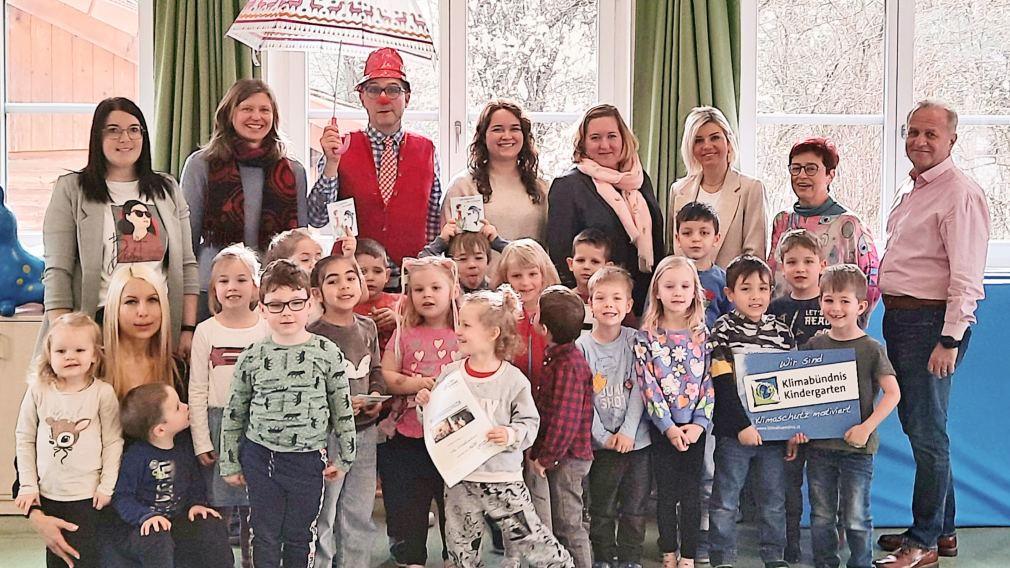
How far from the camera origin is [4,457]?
162 inches

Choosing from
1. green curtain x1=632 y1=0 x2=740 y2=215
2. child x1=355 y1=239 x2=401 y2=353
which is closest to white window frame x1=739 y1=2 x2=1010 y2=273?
green curtain x1=632 y1=0 x2=740 y2=215

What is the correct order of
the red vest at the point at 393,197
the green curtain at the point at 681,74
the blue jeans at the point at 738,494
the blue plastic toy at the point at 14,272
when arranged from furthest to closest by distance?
the green curtain at the point at 681,74 < the blue plastic toy at the point at 14,272 < the red vest at the point at 393,197 < the blue jeans at the point at 738,494

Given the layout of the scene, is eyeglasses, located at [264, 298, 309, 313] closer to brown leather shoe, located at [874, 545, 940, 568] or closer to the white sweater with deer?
the white sweater with deer

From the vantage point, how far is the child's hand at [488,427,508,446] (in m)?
3.03

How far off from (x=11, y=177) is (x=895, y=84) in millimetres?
4234

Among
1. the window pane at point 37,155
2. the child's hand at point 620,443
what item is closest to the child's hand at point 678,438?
the child's hand at point 620,443

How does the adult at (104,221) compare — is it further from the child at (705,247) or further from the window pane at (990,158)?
the window pane at (990,158)

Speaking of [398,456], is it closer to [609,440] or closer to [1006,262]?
[609,440]

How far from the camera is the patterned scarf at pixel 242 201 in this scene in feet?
11.8

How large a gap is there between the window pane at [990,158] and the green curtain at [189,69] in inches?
136

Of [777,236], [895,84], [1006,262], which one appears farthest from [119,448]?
[1006,262]

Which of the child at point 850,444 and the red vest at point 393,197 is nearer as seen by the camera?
the child at point 850,444

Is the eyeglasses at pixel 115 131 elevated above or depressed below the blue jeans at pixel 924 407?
above

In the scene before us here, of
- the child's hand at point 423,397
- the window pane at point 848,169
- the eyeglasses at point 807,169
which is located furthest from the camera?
the window pane at point 848,169
